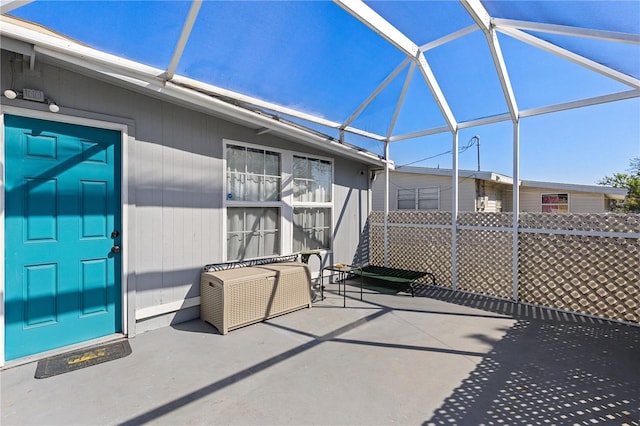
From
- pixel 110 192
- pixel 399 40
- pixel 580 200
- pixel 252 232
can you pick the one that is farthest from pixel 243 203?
pixel 580 200

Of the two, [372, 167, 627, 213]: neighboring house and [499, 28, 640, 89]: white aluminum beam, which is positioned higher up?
[499, 28, 640, 89]: white aluminum beam

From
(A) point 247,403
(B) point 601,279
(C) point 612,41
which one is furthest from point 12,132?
(B) point 601,279

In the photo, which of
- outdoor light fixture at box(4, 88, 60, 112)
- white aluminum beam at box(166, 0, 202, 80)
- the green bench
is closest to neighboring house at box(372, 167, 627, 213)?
the green bench

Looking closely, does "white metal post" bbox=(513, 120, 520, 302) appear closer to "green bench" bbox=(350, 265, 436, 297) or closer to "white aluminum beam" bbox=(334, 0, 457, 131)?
"white aluminum beam" bbox=(334, 0, 457, 131)

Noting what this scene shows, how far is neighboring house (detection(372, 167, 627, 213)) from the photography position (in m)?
9.73

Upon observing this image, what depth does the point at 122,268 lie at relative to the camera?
330 cm

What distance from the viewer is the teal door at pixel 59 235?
8.91 ft

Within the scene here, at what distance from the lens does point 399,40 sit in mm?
3818

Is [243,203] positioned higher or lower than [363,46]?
lower

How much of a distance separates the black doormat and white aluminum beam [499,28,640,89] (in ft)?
17.4

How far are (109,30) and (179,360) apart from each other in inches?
115

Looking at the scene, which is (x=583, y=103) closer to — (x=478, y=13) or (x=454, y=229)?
(x=478, y=13)

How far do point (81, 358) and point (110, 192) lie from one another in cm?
161

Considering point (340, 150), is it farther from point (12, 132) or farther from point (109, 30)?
point (12, 132)
